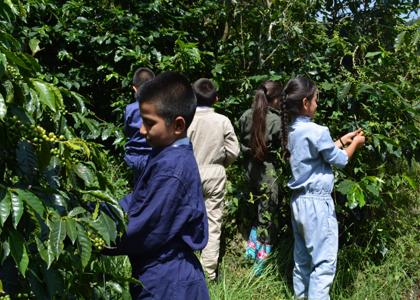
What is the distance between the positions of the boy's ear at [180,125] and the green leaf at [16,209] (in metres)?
0.83

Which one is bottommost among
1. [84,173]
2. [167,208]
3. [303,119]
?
[303,119]

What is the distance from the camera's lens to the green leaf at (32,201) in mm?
1689

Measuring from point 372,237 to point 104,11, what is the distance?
3530mm

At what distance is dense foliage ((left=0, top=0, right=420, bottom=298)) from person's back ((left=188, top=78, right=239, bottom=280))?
45cm

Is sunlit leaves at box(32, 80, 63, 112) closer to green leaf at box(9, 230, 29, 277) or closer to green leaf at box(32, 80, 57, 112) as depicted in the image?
green leaf at box(32, 80, 57, 112)

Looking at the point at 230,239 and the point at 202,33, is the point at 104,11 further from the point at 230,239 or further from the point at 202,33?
A: the point at 230,239

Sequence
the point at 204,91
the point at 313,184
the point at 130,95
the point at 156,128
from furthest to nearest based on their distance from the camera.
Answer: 1. the point at 130,95
2. the point at 204,91
3. the point at 313,184
4. the point at 156,128

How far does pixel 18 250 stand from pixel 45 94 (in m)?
0.49

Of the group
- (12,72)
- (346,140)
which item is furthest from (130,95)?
(12,72)

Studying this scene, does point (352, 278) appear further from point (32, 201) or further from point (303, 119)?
point (32, 201)

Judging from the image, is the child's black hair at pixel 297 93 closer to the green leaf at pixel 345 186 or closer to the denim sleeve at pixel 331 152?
the denim sleeve at pixel 331 152

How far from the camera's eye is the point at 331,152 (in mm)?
3697

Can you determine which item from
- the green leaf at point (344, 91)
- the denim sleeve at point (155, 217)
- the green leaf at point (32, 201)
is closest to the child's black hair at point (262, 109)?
the green leaf at point (344, 91)

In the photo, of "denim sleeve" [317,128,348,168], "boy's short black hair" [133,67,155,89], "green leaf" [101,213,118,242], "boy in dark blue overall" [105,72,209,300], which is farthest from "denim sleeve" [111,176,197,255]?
"boy's short black hair" [133,67,155,89]
